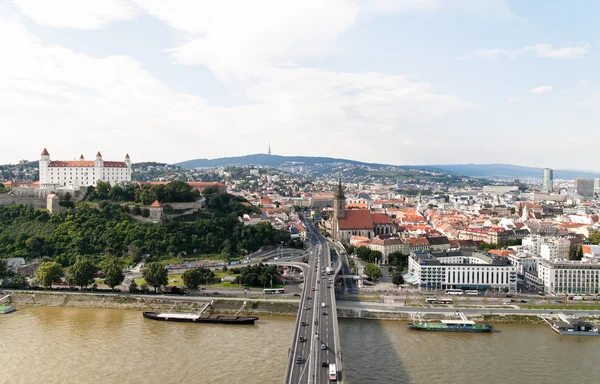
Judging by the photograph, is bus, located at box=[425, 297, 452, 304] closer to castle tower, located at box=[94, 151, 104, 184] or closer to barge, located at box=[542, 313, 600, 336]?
barge, located at box=[542, 313, 600, 336]

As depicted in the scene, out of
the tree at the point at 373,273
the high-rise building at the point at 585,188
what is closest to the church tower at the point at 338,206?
the tree at the point at 373,273

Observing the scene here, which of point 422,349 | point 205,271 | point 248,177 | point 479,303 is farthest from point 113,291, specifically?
point 248,177

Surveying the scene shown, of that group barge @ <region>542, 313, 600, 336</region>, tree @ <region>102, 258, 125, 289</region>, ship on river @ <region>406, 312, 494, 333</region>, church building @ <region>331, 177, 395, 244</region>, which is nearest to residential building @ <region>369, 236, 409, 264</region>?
church building @ <region>331, 177, 395, 244</region>

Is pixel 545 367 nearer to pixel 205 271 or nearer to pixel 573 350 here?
pixel 573 350

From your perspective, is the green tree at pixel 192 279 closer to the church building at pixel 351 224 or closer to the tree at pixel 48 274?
the tree at pixel 48 274

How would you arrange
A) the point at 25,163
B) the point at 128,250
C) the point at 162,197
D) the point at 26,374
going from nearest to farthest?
1. the point at 26,374
2. the point at 128,250
3. the point at 162,197
4. the point at 25,163

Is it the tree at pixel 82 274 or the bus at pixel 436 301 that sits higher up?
the tree at pixel 82 274
